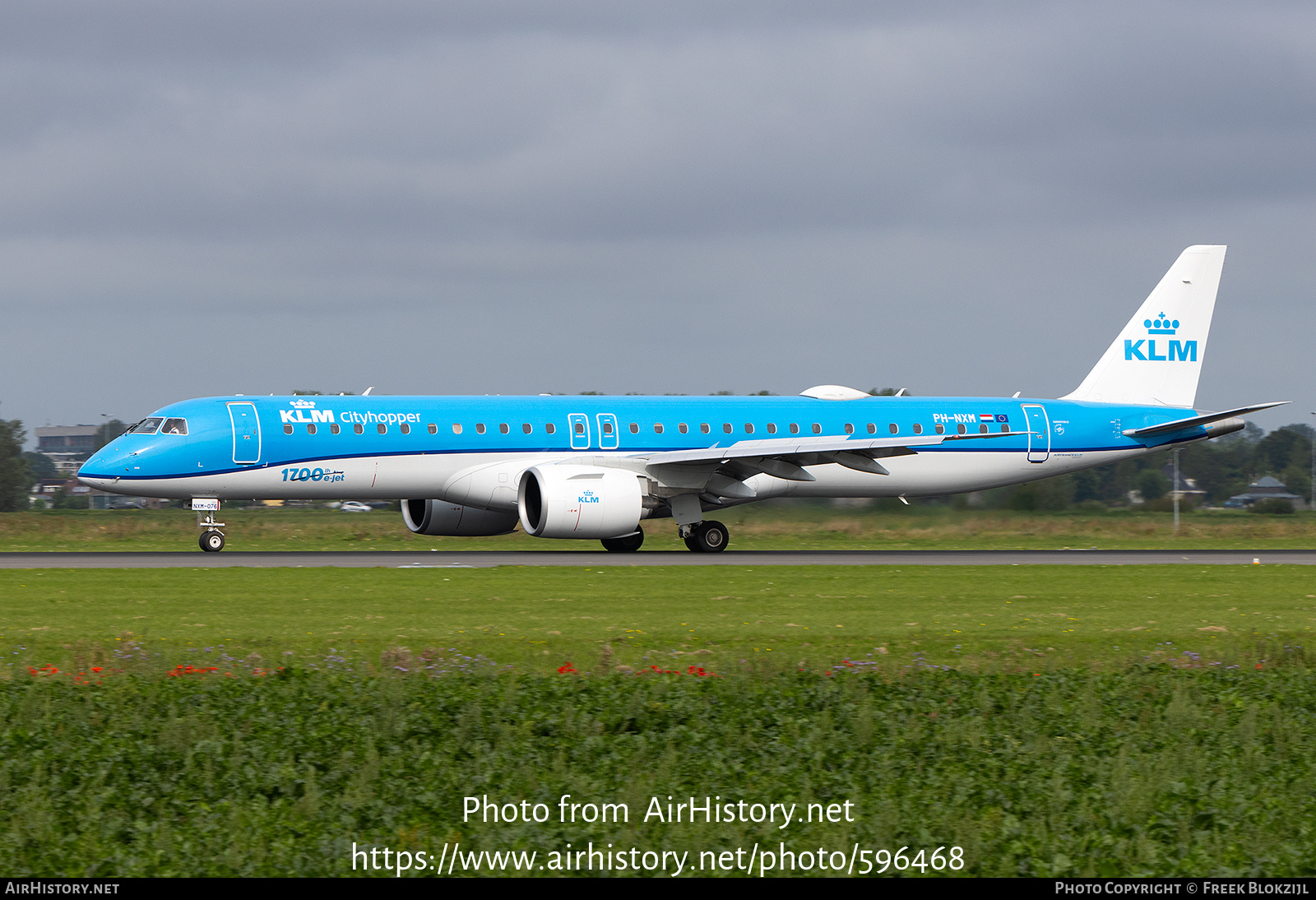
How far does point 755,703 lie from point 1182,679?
4.71m

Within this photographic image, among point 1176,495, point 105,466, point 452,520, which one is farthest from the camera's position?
point 1176,495

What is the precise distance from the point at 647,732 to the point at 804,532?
3463cm

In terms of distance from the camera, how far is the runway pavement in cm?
2997

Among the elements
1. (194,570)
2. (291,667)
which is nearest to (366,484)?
(194,570)

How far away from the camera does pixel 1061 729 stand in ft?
40.2

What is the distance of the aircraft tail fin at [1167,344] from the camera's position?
43.8 meters

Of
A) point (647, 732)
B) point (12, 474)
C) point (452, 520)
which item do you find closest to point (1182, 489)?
point (452, 520)

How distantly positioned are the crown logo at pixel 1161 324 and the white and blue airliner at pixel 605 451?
8.72 ft

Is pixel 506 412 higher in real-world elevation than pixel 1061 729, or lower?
higher

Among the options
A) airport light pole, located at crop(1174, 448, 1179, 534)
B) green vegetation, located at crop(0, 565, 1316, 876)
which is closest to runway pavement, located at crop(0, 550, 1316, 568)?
green vegetation, located at crop(0, 565, 1316, 876)

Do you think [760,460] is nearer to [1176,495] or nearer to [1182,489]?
[1176,495]

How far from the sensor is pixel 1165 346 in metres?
44.2

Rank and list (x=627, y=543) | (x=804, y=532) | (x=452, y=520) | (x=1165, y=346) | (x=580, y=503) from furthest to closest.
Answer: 1. (x=804, y=532)
2. (x=1165, y=346)
3. (x=452, y=520)
4. (x=627, y=543)
5. (x=580, y=503)
